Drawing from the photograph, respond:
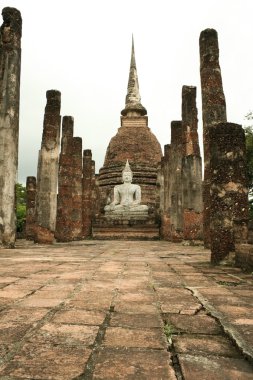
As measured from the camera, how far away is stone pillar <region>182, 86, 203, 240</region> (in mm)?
9789

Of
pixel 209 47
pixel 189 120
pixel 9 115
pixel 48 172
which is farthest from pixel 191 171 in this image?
pixel 9 115

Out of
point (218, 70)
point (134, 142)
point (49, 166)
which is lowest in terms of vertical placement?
point (49, 166)

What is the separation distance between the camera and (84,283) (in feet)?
9.79

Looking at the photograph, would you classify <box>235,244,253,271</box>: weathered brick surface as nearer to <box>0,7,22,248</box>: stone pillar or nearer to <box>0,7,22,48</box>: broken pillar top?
<box>0,7,22,248</box>: stone pillar

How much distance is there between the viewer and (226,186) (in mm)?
4750

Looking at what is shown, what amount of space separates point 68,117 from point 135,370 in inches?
499

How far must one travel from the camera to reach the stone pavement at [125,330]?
1.24 metres

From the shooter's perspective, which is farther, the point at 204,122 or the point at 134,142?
the point at 134,142

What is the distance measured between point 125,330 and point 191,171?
341 inches

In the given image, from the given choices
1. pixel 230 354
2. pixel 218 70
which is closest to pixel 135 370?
pixel 230 354

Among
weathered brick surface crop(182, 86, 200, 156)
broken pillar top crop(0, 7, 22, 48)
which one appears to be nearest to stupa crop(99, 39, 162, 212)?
weathered brick surface crop(182, 86, 200, 156)

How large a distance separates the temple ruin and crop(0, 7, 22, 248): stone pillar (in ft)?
0.07

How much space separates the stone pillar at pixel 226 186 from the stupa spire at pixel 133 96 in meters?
26.6

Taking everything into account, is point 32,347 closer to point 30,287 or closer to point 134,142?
point 30,287
